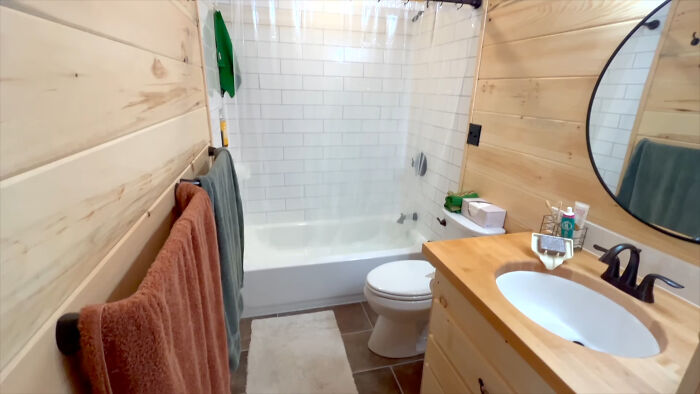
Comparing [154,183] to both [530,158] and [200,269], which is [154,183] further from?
[530,158]

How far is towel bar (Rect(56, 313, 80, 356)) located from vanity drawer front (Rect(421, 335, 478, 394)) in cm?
108

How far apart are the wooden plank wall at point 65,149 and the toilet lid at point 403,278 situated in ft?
4.23

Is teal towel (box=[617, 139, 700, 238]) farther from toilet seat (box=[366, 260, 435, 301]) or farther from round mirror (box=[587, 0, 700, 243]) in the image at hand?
toilet seat (box=[366, 260, 435, 301])

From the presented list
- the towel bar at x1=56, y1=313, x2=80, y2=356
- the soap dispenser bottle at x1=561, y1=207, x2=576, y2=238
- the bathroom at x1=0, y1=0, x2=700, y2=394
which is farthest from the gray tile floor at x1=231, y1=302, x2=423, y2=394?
the towel bar at x1=56, y1=313, x2=80, y2=356

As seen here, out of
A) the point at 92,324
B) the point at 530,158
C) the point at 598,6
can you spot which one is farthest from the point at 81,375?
the point at 598,6

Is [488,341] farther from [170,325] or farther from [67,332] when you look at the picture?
[67,332]

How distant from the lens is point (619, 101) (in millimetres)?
1078

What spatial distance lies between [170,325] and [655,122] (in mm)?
1425

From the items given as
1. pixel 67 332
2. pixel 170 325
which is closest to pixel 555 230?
pixel 170 325

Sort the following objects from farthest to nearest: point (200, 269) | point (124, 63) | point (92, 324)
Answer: point (200, 269)
point (124, 63)
point (92, 324)

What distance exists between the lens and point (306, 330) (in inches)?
79.5

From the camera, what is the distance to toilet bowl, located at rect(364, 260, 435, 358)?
5.51 feet

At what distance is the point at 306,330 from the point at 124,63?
1.82 m

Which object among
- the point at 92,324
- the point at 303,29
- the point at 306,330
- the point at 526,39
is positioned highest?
the point at 303,29
